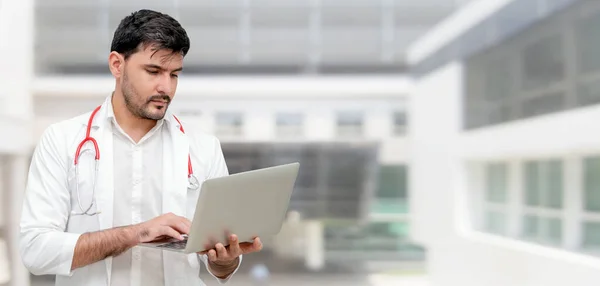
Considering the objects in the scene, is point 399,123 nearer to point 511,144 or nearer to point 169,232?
point 511,144

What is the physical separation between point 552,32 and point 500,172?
1423mm

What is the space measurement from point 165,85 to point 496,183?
4.82 m

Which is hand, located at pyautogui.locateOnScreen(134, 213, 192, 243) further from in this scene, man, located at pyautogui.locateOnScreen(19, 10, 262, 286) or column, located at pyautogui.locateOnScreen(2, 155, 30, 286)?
column, located at pyautogui.locateOnScreen(2, 155, 30, 286)

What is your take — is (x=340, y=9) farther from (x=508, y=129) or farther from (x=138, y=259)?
(x=138, y=259)

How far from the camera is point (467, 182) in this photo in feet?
→ 20.5

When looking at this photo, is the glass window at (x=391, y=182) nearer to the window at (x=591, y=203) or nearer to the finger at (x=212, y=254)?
the window at (x=591, y=203)

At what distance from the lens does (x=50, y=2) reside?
802cm

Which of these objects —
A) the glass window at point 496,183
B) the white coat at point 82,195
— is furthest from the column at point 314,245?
the white coat at point 82,195

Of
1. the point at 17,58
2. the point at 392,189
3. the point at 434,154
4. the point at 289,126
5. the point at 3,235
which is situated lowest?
the point at 3,235

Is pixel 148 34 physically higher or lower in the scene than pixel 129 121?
higher

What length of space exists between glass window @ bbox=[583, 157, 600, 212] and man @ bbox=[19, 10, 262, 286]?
3055 millimetres

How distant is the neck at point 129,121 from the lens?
4.08 feet

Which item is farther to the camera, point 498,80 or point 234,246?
point 498,80

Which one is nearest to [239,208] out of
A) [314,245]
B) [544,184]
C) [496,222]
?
[544,184]
